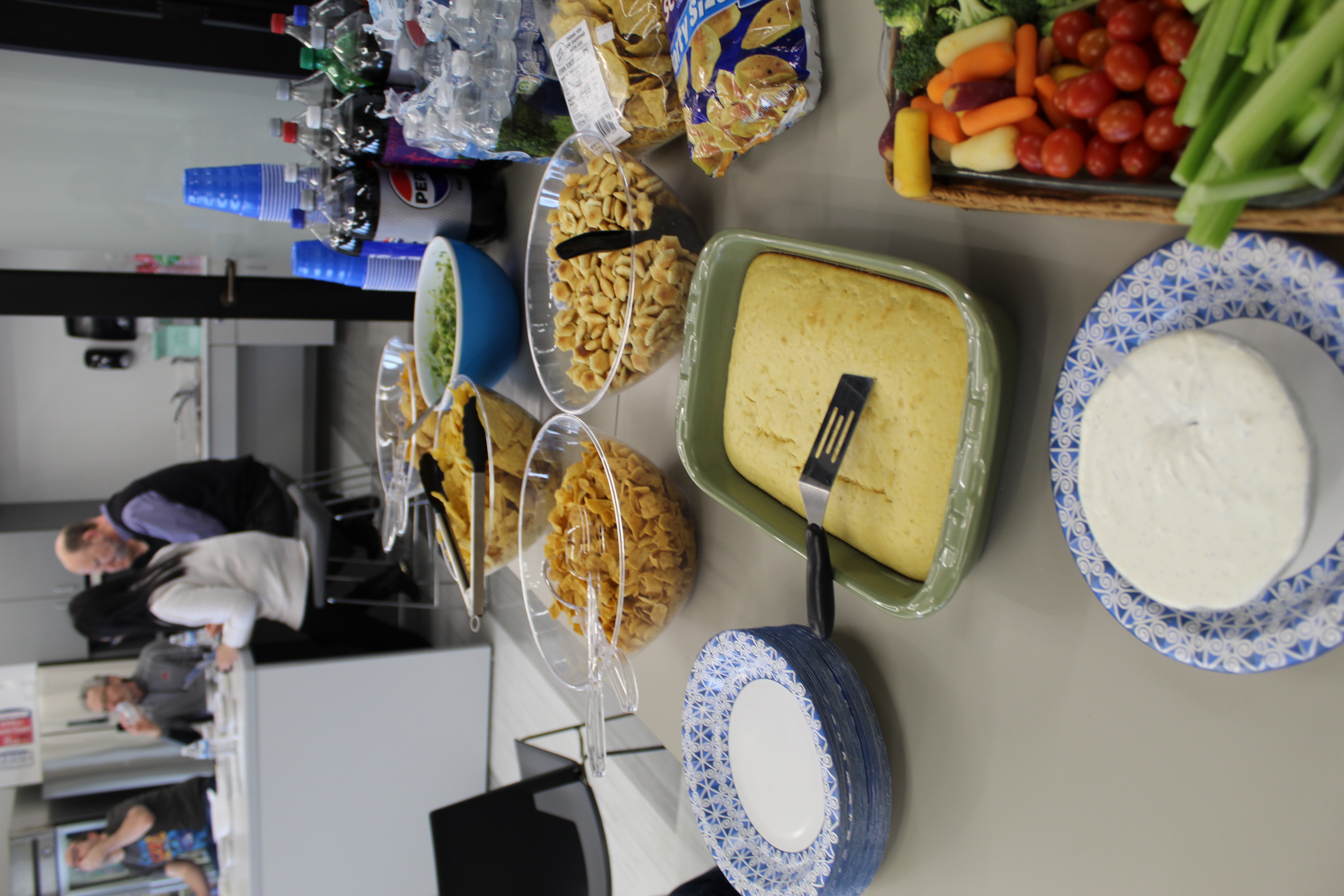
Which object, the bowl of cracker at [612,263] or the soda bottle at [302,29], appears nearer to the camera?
the bowl of cracker at [612,263]

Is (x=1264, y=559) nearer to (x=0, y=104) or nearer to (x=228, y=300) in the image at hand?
(x=228, y=300)

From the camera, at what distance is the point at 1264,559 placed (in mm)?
521

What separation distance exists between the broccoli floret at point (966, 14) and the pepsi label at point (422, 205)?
3.99ft

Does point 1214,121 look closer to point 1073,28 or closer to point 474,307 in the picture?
point 1073,28

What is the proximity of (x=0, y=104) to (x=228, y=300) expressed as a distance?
1.76 feet

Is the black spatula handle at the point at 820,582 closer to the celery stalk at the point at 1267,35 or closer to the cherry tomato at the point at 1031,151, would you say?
the cherry tomato at the point at 1031,151

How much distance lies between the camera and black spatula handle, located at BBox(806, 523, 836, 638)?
886 mm

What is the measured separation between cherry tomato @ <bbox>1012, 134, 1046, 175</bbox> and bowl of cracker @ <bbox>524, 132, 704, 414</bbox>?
52 centimetres

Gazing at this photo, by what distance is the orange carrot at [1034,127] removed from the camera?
1.96 ft

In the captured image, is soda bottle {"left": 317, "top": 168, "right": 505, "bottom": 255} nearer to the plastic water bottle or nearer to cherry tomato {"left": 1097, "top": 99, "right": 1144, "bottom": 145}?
the plastic water bottle

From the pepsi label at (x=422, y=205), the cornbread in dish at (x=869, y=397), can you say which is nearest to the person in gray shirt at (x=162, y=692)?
the pepsi label at (x=422, y=205)

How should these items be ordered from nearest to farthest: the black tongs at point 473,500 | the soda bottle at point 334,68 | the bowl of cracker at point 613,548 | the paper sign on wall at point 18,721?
the bowl of cracker at point 613,548 < the black tongs at point 473,500 < the soda bottle at point 334,68 < the paper sign on wall at point 18,721

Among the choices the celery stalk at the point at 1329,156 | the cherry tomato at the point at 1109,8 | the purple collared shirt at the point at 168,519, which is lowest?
the purple collared shirt at the point at 168,519

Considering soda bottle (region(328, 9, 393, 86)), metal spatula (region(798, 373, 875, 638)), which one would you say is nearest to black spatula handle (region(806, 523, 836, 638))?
metal spatula (region(798, 373, 875, 638))
